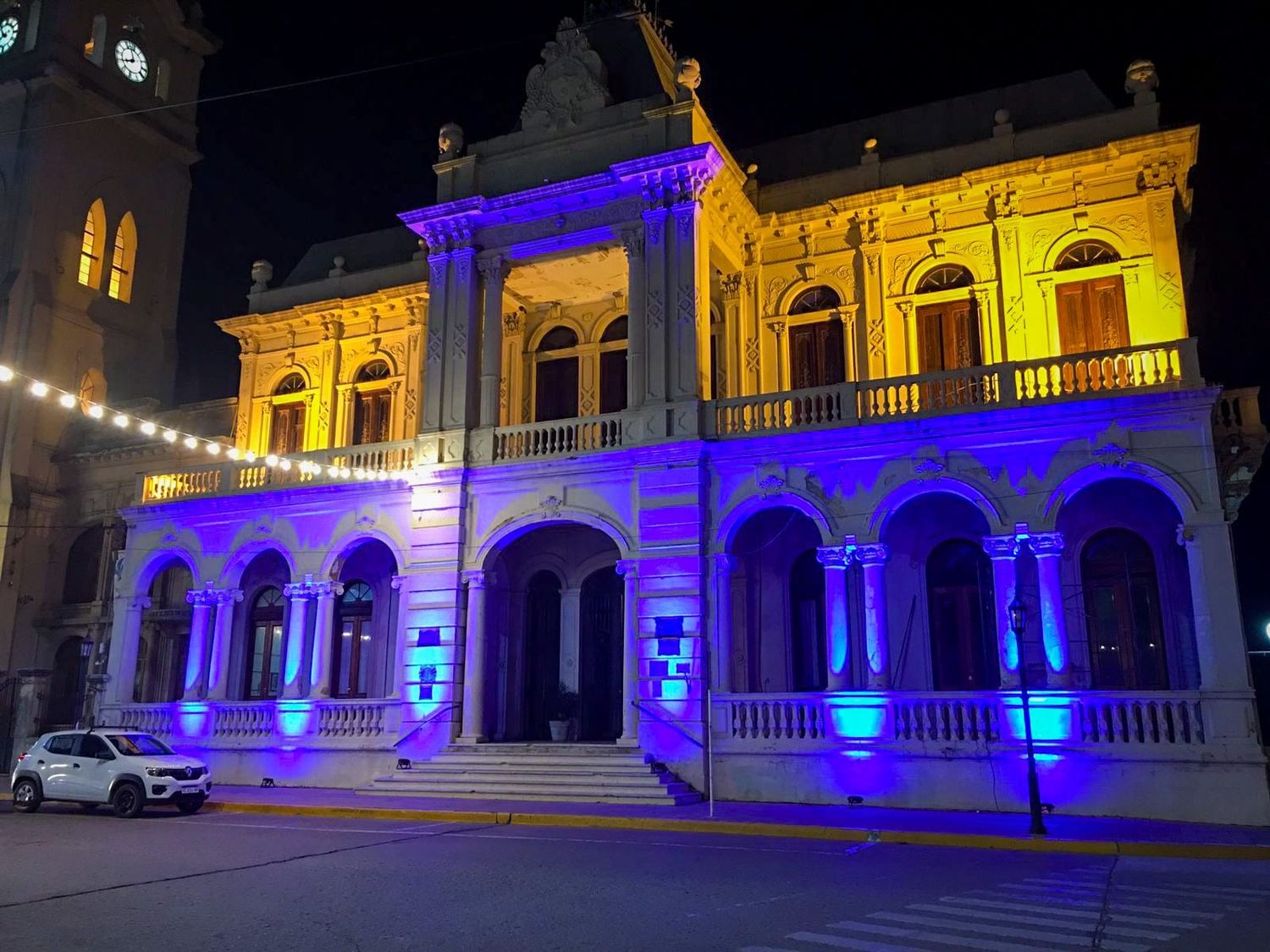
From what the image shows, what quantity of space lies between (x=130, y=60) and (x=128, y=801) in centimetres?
3266

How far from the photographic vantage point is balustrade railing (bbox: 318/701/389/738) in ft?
73.5

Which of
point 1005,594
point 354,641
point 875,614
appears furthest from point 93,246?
point 1005,594

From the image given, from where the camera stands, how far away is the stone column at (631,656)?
66.1 ft

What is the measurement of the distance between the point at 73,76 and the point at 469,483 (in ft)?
85.3

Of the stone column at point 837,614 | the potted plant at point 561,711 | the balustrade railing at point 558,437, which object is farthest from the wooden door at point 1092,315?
the potted plant at point 561,711

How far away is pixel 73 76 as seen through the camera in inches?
1465

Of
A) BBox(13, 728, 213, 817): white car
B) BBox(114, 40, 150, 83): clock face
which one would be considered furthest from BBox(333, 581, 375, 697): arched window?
BBox(114, 40, 150, 83): clock face

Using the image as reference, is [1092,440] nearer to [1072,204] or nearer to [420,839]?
[1072,204]

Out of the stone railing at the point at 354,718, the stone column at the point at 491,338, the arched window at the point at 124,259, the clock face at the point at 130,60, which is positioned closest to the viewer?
the stone railing at the point at 354,718

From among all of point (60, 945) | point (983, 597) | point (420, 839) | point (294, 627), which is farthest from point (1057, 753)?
point (294, 627)

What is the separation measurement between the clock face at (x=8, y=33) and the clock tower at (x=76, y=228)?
2.2 inches

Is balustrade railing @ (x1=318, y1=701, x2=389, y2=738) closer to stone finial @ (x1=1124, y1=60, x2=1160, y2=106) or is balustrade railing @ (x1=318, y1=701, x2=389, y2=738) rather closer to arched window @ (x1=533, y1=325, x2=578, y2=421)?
arched window @ (x1=533, y1=325, x2=578, y2=421)

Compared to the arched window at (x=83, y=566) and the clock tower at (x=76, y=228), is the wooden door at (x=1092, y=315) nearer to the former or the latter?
the arched window at (x=83, y=566)

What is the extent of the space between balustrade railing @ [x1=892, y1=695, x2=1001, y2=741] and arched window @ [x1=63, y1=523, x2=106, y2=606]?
2715 cm
